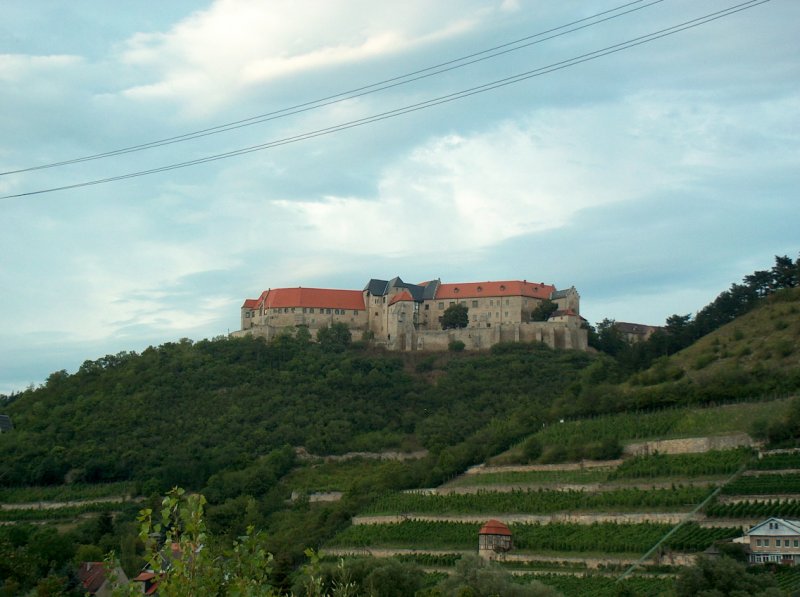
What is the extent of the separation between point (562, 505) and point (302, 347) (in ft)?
149

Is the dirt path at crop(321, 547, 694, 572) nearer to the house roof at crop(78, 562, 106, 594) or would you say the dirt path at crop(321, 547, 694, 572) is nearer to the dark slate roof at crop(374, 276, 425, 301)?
the house roof at crop(78, 562, 106, 594)

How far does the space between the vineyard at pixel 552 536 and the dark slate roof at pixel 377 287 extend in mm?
45560

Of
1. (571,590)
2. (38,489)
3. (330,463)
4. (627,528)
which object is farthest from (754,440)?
(38,489)

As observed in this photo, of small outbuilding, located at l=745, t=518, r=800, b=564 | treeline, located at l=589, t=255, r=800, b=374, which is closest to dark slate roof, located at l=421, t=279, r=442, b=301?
treeline, located at l=589, t=255, r=800, b=374

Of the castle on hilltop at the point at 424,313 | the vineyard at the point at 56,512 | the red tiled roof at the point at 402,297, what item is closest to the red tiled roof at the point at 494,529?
the vineyard at the point at 56,512

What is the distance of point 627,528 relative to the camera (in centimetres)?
4462

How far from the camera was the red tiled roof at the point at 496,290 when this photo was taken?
95.9 m

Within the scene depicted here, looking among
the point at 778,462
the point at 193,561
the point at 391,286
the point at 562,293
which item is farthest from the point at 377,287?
the point at 193,561

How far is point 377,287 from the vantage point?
10075cm

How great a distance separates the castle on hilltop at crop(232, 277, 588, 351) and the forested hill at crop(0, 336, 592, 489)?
2956 millimetres

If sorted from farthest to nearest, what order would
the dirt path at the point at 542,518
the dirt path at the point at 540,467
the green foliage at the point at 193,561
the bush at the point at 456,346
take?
the bush at the point at 456,346
the dirt path at the point at 540,467
the dirt path at the point at 542,518
the green foliage at the point at 193,561

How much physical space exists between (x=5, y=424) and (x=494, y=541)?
4975 centimetres

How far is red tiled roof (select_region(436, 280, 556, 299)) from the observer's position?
95.9 m

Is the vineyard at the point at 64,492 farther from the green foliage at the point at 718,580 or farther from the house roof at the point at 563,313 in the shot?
the green foliage at the point at 718,580
